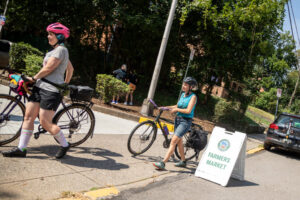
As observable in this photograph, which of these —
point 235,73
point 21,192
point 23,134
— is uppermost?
point 235,73

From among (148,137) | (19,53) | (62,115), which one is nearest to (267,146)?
(148,137)

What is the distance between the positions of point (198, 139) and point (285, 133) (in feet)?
18.3

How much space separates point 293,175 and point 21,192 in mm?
6656

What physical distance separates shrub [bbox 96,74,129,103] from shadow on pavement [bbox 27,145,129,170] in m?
5.29

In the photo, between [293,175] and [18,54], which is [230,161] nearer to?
[293,175]

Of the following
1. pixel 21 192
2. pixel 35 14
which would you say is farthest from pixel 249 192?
pixel 35 14

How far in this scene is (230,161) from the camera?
5.12m

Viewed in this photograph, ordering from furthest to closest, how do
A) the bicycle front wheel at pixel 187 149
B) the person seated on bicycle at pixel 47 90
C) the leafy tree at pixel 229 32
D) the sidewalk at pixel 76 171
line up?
the leafy tree at pixel 229 32
the bicycle front wheel at pixel 187 149
the person seated on bicycle at pixel 47 90
the sidewalk at pixel 76 171

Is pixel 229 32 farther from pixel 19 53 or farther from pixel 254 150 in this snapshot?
pixel 19 53

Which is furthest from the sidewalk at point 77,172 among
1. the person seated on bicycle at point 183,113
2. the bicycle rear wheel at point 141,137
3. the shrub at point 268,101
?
the shrub at point 268,101

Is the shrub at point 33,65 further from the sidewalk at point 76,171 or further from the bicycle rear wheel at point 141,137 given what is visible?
the bicycle rear wheel at point 141,137

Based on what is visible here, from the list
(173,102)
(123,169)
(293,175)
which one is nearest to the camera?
(123,169)

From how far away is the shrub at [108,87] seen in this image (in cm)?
1035

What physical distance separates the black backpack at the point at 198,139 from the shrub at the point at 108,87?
17.4ft
